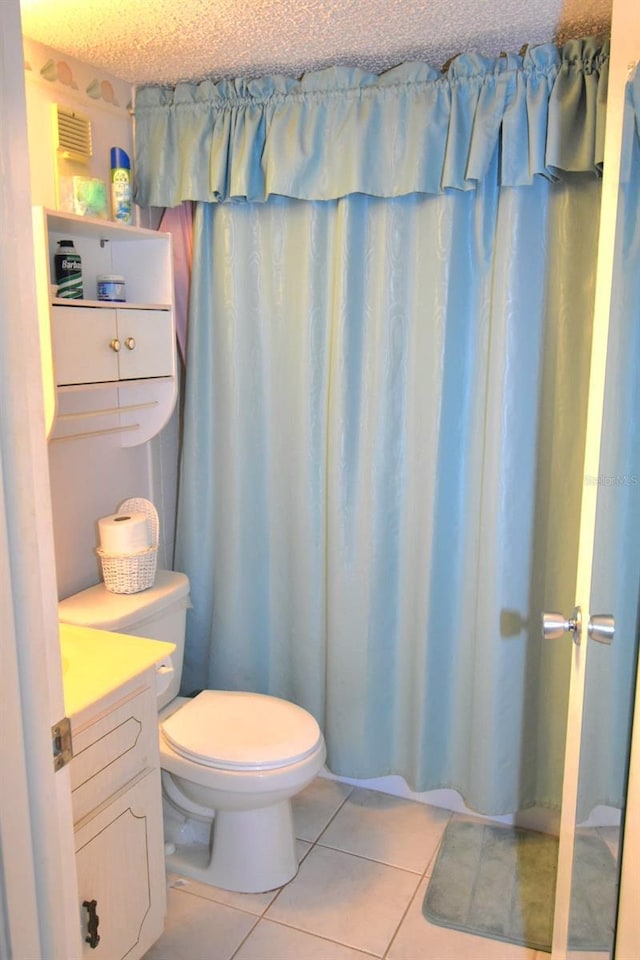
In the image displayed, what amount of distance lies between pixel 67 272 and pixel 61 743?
1.36 meters

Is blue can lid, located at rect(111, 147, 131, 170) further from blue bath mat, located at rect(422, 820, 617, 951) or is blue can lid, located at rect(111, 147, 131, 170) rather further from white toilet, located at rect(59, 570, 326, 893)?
blue bath mat, located at rect(422, 820, 617, 951)

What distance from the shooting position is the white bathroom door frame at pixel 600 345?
4.34 ft

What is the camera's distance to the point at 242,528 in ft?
8.58

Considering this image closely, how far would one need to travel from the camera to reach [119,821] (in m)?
1.73

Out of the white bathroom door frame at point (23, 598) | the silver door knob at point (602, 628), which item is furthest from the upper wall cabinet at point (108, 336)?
the silver door knob at point (602, 628)

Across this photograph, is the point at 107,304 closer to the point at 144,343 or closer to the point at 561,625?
the point at 144,343

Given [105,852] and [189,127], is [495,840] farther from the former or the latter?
[189,127]

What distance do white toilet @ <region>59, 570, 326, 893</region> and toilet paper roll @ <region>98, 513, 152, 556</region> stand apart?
14 cm

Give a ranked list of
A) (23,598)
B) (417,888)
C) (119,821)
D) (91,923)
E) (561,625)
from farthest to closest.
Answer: (417,888) < (119,821) < (91,923) < (561,625) < (23,598)

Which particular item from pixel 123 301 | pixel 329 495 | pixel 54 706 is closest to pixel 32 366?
pixel 54 706

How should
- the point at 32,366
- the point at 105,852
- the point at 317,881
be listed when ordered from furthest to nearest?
the point at 317,881, the point at 105,852, the point at 32,366

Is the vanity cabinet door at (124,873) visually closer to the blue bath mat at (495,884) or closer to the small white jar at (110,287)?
the blue bath mat at (495,884)

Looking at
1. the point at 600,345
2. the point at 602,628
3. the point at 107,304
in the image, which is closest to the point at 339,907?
the point at 602,628

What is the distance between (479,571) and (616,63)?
1375 millimetres
